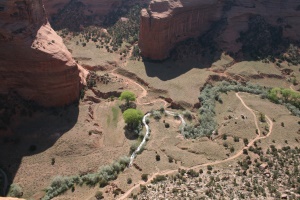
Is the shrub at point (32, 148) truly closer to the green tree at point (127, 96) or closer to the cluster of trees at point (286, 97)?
the green tree at point (127, 96)

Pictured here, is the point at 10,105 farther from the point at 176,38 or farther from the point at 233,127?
the point at 176,38

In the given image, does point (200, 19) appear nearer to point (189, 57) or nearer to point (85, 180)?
point (189, 57)

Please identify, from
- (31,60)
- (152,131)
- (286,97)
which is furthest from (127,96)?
(286,97)

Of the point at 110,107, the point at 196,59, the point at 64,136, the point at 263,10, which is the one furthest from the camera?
the point at 263,10

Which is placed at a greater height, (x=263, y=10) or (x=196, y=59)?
(x=263, y=10)

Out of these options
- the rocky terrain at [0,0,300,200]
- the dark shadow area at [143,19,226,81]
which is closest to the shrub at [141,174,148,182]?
the rocky terrain at [0,0,300,200]

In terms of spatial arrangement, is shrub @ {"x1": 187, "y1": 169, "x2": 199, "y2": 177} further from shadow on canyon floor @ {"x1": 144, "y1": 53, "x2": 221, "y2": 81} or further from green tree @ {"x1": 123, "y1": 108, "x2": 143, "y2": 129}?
shadow on canyon floor @ {"x1": 144, "y1": 53, "x2": 221, "y2": 81}

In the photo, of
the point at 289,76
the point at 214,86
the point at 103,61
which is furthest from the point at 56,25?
the point at 289,76
